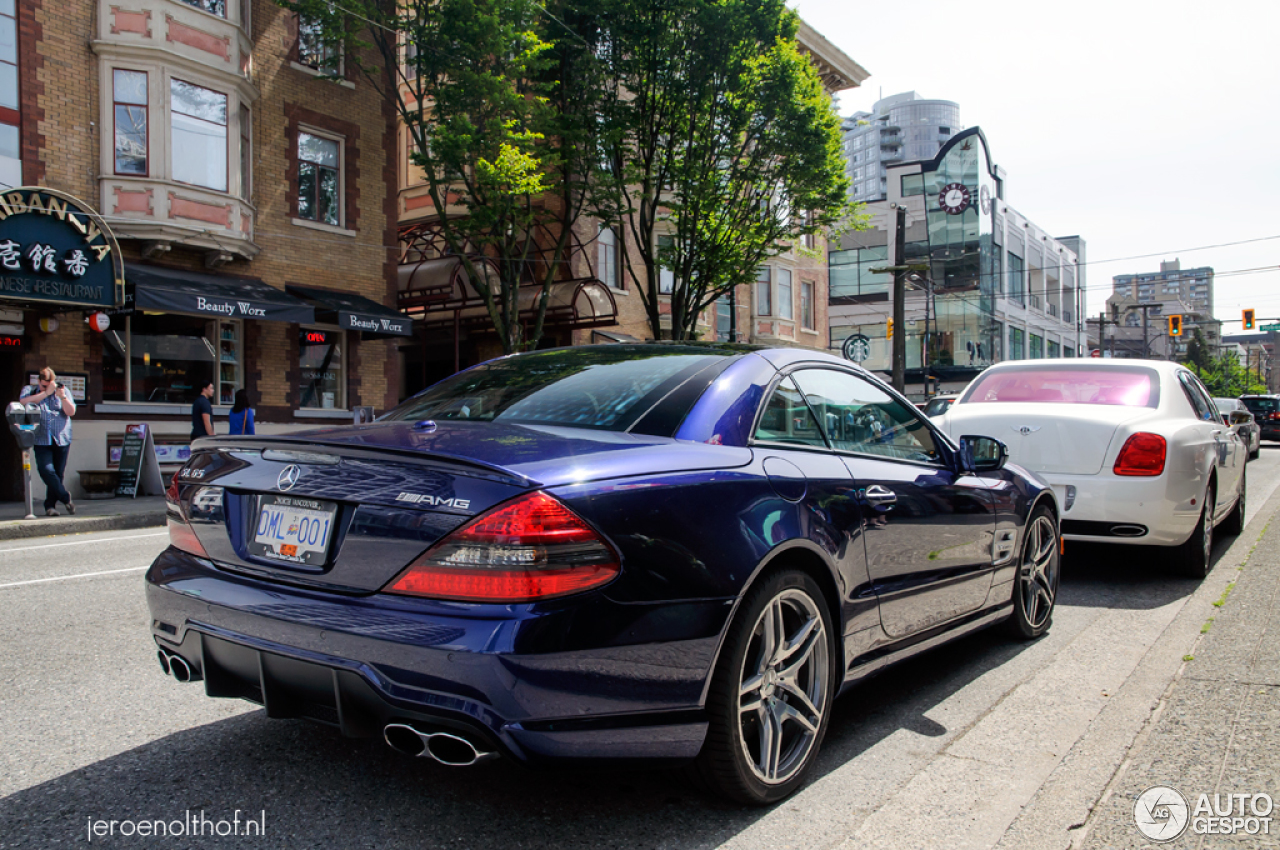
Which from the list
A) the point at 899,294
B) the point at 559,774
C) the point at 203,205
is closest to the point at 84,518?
the point at 203,205

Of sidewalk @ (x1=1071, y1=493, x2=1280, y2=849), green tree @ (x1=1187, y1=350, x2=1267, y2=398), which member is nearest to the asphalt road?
sidewalk @ (x1=1071, y1=493, x2=1280, y2=849)

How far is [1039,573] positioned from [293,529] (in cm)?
389

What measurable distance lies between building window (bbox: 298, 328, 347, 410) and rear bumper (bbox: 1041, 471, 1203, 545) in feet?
53.2

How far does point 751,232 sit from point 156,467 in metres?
13.4

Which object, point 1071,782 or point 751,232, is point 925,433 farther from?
point 751,232

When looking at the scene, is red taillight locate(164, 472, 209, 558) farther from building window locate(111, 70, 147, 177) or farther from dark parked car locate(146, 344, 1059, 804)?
building window locate(111, 70, 147, 177)

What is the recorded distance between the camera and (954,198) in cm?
6016

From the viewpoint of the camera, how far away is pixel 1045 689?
4.04 metres

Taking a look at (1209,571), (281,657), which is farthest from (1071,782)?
(1209,571)

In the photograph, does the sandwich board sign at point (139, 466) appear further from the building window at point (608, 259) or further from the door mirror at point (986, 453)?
the door mirror at point (986, 453)

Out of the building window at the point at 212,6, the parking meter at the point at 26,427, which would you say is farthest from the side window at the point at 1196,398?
the building window at the point at 212,6

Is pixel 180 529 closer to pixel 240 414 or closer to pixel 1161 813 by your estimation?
pixel 1161 813

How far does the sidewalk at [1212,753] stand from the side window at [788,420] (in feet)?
4.79

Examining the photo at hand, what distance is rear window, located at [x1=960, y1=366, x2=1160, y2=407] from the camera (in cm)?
697
